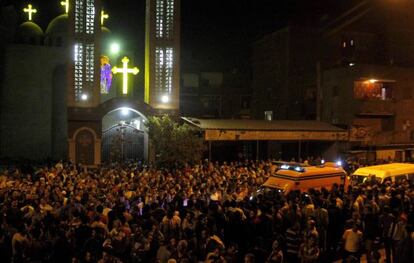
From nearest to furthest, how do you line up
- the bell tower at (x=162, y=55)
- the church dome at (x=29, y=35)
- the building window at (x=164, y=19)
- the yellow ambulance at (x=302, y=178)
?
the yellow ambulance at (x=302, y=178) → the bell tower at (x=162, y=55) → the building window at (x=164, y=19) → the church dome at (x=29, y=35)

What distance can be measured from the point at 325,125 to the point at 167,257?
27906mm

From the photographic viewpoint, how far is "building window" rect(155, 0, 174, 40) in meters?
29.7

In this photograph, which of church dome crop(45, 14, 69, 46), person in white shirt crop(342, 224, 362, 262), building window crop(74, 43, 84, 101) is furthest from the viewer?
church dome crop(45, 14, 69, 46)

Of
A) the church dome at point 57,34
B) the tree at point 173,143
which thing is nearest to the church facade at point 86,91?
the church dome at point 57,34

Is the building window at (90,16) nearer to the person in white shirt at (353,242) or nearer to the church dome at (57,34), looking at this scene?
the church dome at (57,34)

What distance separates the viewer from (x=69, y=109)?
1102 inches

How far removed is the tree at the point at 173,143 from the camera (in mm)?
25547

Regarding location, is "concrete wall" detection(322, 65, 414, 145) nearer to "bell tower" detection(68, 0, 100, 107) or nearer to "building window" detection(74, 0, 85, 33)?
"bell tower" detection(68, 0, 100, 107)

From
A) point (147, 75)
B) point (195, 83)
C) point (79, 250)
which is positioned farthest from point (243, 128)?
point (79, 250)

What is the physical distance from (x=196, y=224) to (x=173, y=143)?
14566 mm

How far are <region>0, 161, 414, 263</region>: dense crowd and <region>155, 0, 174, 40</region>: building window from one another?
1523 centimetres

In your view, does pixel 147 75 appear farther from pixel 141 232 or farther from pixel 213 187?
pixel 141 232

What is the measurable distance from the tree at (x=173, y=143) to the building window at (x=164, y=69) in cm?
373

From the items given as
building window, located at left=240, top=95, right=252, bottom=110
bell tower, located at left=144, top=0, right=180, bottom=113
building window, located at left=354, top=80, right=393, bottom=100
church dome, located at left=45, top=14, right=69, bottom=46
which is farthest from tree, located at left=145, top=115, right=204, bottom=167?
building window, located at left=240, top=95, right=252, bottom=110
